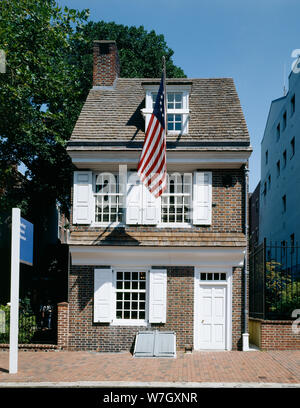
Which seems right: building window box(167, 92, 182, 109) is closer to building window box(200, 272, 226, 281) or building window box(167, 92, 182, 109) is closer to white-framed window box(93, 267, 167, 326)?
white-framed window box(93, 267, 167, 326)

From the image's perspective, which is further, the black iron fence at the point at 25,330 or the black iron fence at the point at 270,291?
the black iron fence at the point at 25,330

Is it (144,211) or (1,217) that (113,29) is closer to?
(1,217)

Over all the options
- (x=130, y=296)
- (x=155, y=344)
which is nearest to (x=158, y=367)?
(x=155, y=344)

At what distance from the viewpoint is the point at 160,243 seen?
15.0 meters

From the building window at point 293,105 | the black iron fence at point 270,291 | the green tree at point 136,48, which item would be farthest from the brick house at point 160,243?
the building window at point 293,105

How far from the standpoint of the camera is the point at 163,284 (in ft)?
49.4

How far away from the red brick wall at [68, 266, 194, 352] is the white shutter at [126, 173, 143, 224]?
195 cm

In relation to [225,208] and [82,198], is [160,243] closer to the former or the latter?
[225,208]

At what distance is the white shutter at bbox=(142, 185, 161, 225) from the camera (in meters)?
15.4

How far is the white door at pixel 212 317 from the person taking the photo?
1505cm

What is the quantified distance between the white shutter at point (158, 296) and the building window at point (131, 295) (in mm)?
370

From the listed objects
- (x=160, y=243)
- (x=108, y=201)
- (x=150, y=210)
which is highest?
(x=108, y=201)

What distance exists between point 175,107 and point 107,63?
405cm

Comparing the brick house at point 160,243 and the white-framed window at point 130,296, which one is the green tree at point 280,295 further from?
the white-framed window at point 130,296
